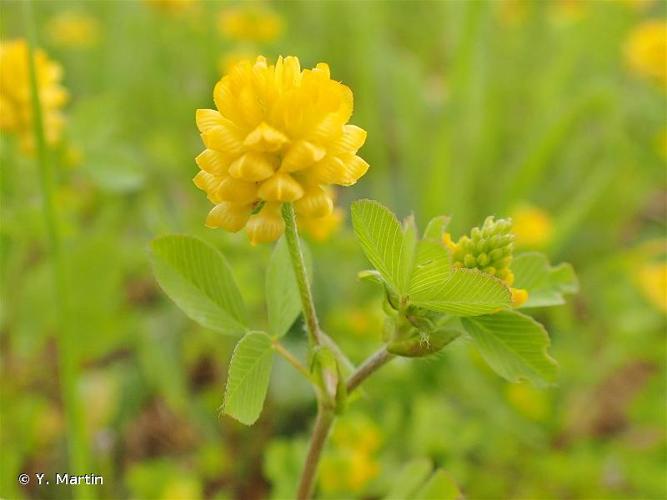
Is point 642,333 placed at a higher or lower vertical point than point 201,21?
lower

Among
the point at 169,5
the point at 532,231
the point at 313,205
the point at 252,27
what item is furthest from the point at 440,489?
the point at 169,5

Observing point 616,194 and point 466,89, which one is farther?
point 616,194

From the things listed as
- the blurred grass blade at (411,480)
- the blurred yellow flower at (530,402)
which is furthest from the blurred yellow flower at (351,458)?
the blurred yellow flower at (530,402)

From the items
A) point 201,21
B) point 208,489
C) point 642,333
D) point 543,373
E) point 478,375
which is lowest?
point 208,489

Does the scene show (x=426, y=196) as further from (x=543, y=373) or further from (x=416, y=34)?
(x=416, y=34)

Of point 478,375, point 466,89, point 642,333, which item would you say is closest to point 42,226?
point 478,375

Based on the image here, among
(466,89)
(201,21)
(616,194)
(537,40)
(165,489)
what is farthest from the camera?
(537,40)

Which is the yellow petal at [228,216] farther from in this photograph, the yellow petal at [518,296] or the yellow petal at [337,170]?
the yellow petal at [518,296]

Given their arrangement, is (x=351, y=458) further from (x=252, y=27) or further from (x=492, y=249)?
(x=252, y=27)

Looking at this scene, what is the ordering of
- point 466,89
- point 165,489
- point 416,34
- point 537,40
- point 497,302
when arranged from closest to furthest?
point 497,302
point 165,489
point 466,89
point 537,40
point 416,34
